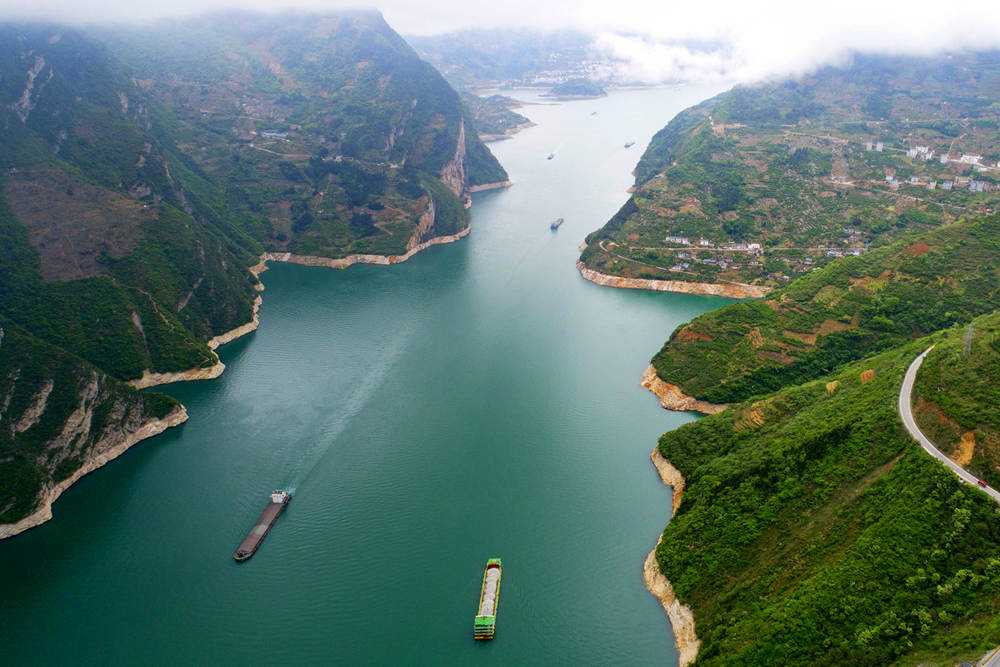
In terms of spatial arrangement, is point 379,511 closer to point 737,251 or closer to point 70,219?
point 70,219

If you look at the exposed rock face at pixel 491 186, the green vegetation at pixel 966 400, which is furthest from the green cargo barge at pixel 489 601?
the exposed rock face at pixel 491 186

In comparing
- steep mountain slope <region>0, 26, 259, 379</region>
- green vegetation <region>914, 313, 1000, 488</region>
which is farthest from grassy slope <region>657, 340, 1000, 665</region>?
steep mountain slope <region>0, 26, 259, 379</region>

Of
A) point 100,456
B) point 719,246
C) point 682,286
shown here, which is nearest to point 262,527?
point 100,456

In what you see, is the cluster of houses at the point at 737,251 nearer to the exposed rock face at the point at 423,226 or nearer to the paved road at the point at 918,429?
the paved road at the point at 918,429

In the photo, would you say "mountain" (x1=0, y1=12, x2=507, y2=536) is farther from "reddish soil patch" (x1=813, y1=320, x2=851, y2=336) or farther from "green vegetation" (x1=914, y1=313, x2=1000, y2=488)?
"reddish soil patch" (x1=813, y1=320, x2=851, y2=336)

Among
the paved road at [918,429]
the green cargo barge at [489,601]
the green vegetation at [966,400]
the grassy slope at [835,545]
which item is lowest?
the green cargo barge at [489,601]

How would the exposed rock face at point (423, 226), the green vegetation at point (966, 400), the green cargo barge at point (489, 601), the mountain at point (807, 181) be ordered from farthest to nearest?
the exposed rock face at point (423, 226) < the mountain at point (807, 181) < the green cargo barge at point (489, 601) < the green vegetation at point (966, 400)
